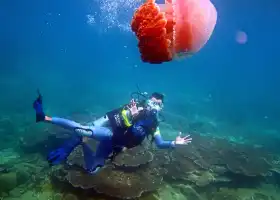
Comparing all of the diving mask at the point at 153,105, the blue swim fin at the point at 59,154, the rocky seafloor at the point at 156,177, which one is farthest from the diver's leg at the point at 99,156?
the diving mask at the point at 153,105

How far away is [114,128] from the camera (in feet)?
20.0

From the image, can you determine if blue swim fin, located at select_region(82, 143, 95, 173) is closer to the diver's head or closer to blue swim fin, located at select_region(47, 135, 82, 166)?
blue swim fin, located at select_region(47, 135, 82, 166)

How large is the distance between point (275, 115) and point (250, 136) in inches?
532

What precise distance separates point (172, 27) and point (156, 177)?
232 inches

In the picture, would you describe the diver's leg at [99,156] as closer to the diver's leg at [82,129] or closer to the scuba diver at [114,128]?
the scuba diver at [114,128]

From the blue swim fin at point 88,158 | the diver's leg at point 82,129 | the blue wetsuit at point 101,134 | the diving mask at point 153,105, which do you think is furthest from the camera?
the blue swim fin at point 88,158

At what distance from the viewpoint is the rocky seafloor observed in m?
6.85

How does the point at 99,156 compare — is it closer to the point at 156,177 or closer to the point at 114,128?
the point at 114,128

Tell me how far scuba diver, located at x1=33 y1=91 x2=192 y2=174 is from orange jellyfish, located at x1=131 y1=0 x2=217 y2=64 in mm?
3895

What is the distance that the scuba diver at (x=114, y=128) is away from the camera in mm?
5969

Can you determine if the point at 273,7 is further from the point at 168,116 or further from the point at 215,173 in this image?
the point at 215,173

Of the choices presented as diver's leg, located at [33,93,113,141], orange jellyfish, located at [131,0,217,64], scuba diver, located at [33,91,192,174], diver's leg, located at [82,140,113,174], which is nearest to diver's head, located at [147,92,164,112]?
scuba diver, located at [33,91,192,174]

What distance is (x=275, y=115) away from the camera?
31.0 meters

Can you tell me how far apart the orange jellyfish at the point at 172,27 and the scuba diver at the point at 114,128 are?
3895mm
